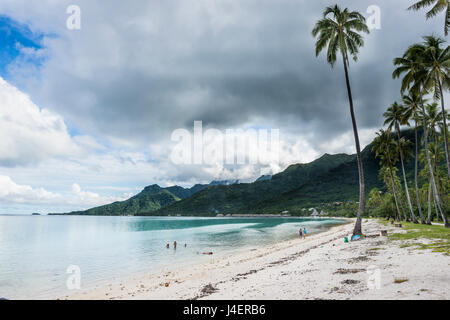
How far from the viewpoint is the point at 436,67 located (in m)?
26.4

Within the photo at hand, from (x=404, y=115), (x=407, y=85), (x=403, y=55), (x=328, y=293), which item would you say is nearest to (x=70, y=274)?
(x=328, y=293)

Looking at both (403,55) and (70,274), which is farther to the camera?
(403,55)

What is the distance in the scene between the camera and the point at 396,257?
13266 mm

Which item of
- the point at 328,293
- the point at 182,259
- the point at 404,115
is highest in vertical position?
the point at 404,115

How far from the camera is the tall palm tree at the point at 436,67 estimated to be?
85.6 ft

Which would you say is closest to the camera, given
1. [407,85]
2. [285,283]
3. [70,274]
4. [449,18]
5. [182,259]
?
[285,283]

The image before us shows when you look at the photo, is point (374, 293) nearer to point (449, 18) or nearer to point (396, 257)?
point (396, 257)

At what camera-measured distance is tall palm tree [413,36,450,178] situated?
26.1m
